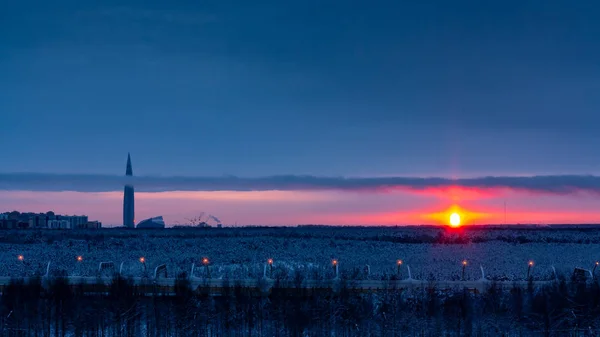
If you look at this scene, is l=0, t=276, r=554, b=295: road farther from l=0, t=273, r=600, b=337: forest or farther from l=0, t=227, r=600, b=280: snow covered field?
l=0, t=227, r=600, b=280: snow covered field

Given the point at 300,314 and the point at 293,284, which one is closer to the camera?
the point at 300,314

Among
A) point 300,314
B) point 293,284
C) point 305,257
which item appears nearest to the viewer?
point 300,314

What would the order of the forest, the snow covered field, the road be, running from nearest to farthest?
the forest, the road, the snow covered field

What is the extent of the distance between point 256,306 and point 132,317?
12.8ft

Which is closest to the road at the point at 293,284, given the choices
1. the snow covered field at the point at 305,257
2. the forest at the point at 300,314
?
the forest at the point at 300,314

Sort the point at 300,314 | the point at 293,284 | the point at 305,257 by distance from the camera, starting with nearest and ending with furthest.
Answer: the point at 300,314, the point at 293,284, the point at 305,257

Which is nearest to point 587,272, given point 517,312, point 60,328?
point 517,312

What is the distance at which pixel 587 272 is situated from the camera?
34.4m

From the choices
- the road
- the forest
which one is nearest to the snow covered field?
the road

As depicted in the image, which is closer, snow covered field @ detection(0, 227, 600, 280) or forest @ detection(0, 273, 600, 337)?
forest @ detection(0, 273, 600, 337)

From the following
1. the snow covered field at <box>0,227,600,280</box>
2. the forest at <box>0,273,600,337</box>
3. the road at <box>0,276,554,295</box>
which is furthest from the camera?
the snow covered field at <box>0,227,600,280</box>

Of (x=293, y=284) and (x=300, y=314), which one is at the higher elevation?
(x=293, y=284)

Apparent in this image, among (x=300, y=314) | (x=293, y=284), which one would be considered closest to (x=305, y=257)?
(x=293, y=284)

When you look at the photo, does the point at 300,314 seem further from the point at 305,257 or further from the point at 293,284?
the point at 305,257
